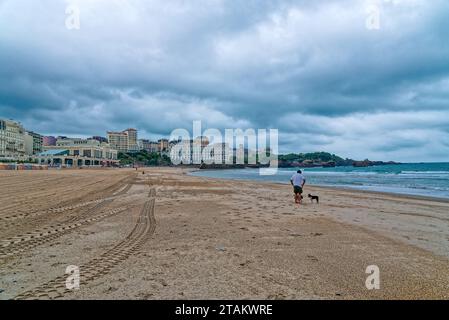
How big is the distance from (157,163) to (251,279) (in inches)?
7283

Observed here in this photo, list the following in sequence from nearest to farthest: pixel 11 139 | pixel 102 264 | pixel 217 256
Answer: pixel 102 264
pixel 217 256
pixel 11 139

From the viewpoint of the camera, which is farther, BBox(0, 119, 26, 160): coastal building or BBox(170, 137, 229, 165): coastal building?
BBox(170, 137, 229, 165): coastal building

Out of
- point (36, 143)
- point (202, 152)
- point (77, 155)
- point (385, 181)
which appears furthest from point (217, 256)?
point (36, 143)

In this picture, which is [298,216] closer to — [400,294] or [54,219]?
[400,294]

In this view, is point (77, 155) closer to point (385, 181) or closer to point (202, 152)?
point (202, 152)

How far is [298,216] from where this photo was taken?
410 inches

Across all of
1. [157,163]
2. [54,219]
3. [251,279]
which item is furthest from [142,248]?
[157,163]

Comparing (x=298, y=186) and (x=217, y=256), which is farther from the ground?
(x=298, y=186)

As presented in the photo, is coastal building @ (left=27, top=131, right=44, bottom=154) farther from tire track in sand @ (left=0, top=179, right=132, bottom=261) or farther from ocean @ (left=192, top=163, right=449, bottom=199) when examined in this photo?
tire track in sand @ (left=0, top=179, right=132, bottom=261)

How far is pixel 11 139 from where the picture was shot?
133 meters

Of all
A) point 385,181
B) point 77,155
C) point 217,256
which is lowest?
point 385,181

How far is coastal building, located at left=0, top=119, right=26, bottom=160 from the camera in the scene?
4902 inches

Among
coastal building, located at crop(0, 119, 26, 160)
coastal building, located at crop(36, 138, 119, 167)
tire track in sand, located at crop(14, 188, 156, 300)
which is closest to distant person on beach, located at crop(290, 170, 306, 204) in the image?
tire track in sand, located at crop(14, 188, 156, 300)
